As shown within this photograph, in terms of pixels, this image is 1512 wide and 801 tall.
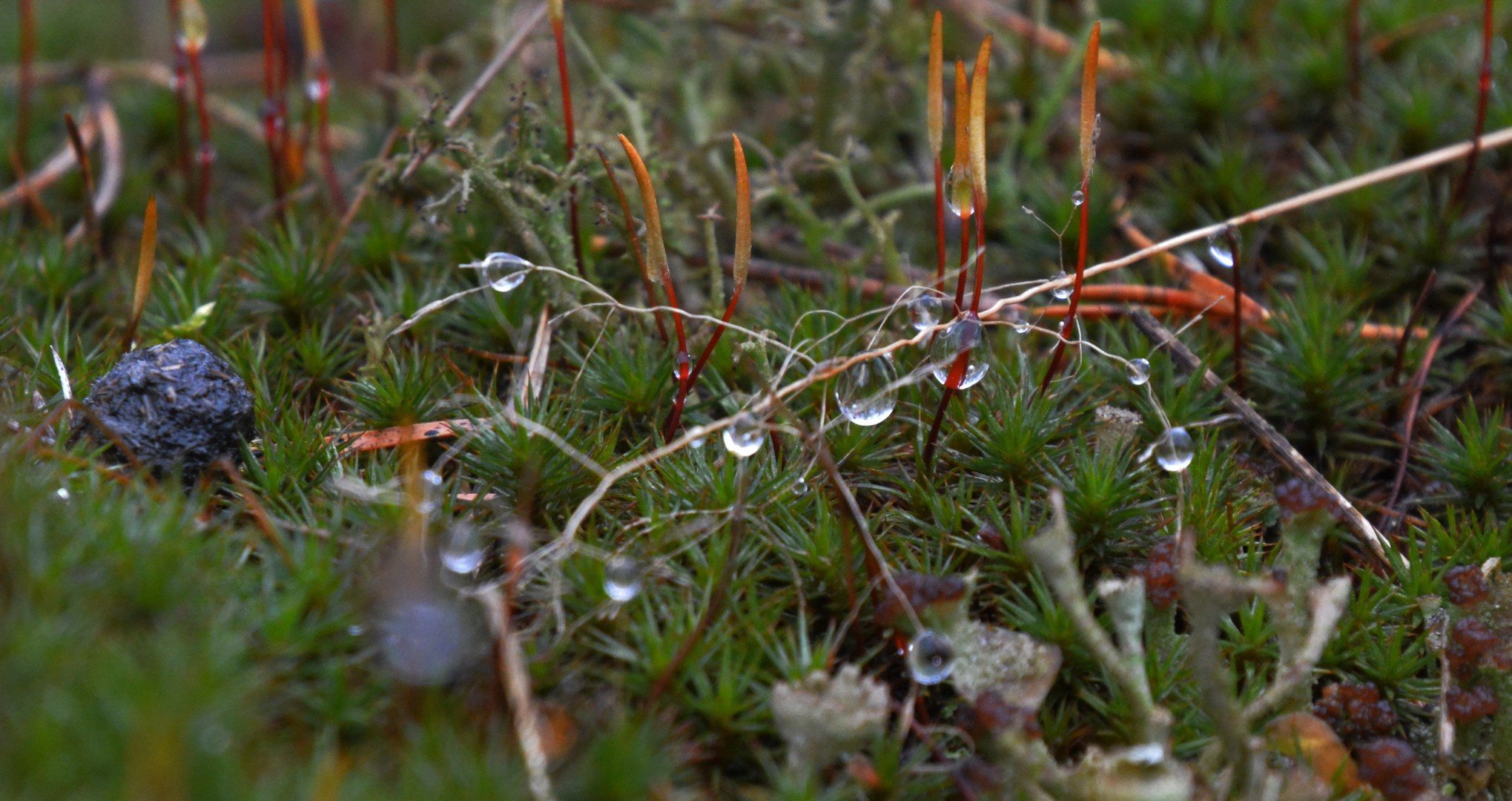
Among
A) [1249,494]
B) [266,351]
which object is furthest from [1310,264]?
[266,351]

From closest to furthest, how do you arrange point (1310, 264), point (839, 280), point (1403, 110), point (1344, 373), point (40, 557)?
point (40, 557) < point (1344, 373) < point (839, 280) < point (1310, 264) < point (1403, 110)

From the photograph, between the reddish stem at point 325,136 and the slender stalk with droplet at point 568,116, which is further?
the reddish stem at point 325,136

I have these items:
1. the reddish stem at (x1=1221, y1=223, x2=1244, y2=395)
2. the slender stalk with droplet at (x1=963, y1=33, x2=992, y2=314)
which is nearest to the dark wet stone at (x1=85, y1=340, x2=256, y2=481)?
the slender stalk with droplet at (x1=963, y1=33, x2=992, y2=314)

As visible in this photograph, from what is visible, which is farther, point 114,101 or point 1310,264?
point 114,101

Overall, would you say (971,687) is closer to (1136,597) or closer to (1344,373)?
(1136,597)

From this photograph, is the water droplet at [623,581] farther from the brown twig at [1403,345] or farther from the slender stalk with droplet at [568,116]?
the brown twig at [1403,345]

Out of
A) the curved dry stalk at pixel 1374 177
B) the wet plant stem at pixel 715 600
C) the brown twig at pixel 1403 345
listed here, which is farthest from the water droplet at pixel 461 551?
the brown twig at pixel 1403 345
